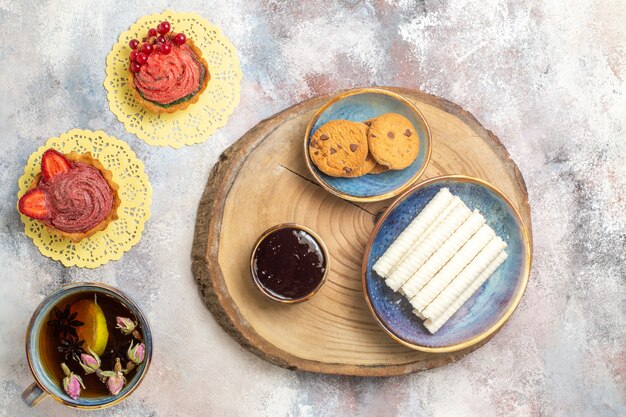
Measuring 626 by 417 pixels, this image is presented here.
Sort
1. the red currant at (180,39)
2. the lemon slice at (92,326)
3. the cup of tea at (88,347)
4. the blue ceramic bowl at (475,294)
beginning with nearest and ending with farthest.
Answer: the cup of tea at (88,347), the lemon slice at (92,326), the blue ceramic bowl at (475,294), the red currant at (180,39)

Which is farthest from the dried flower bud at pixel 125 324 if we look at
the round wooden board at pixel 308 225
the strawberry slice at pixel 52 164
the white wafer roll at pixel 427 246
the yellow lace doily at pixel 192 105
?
the white wafer roll at pixel 427 246

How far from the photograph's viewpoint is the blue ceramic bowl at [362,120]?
2.02 m

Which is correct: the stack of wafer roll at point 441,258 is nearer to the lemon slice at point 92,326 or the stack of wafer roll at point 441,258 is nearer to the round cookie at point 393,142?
the round cookie at point 393,142

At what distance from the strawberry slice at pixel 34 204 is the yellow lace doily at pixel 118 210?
0.51 ft

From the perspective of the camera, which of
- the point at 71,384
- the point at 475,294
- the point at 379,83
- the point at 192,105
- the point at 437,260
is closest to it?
the point at 71,384

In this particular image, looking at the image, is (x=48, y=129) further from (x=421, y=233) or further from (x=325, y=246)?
(x=421, y=233)

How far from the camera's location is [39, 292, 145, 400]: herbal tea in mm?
1882

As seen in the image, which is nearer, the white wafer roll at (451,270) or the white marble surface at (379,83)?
the white wafer roll at (451,270)

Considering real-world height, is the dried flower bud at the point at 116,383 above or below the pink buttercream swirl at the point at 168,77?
below

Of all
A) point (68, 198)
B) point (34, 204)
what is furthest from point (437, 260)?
point (34, 204)

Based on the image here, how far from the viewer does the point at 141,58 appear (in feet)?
6.91

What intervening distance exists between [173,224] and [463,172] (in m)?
0.94

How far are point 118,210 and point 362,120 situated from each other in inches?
32.3

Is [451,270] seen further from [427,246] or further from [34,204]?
[34,204]
